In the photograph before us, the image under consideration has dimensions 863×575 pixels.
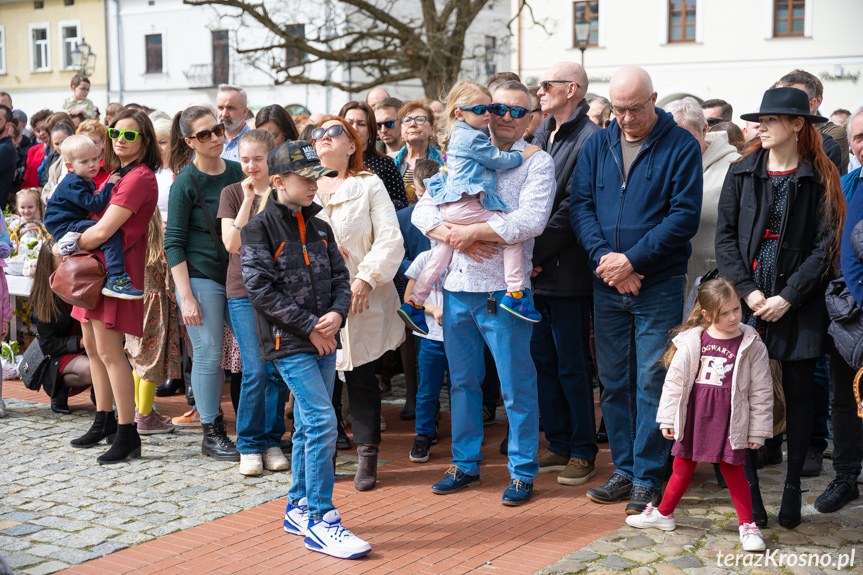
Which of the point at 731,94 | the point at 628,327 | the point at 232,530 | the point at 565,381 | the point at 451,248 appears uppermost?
the point at 731,94

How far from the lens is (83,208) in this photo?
6.19m

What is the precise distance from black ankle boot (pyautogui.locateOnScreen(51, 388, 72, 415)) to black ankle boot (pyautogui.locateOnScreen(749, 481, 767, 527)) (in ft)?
17.7

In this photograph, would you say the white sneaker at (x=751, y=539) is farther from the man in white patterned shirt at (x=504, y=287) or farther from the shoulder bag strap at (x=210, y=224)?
the shoulder bag strap at (x=210, y=224)

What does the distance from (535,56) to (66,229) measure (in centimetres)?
3047

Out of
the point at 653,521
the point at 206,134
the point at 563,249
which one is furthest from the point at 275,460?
the point at 653,521

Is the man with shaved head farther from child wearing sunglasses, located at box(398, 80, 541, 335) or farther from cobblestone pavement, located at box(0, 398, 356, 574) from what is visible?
cobblestone pavement, located at box(0, 398, 356, 574)

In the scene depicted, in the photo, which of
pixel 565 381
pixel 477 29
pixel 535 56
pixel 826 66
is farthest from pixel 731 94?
pixel 565 381

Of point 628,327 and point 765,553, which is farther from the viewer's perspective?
point 628,327

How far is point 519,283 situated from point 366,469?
1519mm

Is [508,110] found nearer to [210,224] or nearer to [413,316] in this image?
[413,316]

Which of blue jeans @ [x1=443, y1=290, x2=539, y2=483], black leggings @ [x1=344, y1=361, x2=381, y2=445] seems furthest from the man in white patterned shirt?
black leggings @ [x1=344, y1=361, x2=381, y2=445]

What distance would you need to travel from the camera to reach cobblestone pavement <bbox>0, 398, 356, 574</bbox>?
15.6 feet

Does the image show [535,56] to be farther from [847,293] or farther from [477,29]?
[847,293]

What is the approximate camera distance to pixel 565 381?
5.84 meters
